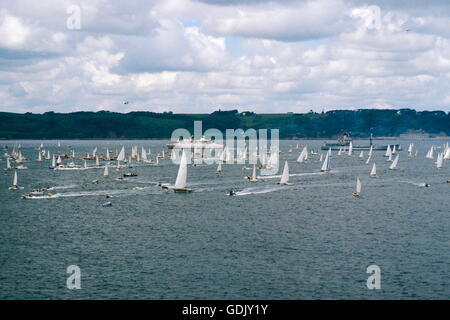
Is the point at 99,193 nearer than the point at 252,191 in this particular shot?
Yes

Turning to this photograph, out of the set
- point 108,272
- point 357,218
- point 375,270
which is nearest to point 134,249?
point 108,272

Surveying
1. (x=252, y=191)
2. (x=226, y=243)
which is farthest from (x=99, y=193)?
(x=226, y=243)

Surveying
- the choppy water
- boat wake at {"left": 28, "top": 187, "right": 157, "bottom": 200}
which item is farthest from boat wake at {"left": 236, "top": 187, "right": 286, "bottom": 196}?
boat wake at {"left": 28, "top": 187, "right": 157, "bottom": 200}

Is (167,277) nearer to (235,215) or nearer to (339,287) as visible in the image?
(339,287)

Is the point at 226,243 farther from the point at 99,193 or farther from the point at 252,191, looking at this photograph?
the point at 99,193

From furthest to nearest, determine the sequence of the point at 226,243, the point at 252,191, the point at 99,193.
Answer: the point at 252,191 → the point at 99,193 → the point at 226,243

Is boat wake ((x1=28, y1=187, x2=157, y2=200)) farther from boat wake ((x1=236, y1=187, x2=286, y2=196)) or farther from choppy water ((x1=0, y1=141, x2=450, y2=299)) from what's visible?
boat wake ((x1=236, y1=187, x2=286, y2=196))

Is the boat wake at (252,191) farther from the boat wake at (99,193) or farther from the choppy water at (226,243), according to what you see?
the boat wake at (99,193)

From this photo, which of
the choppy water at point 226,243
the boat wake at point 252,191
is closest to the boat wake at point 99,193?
the choppy water at point 226,243
